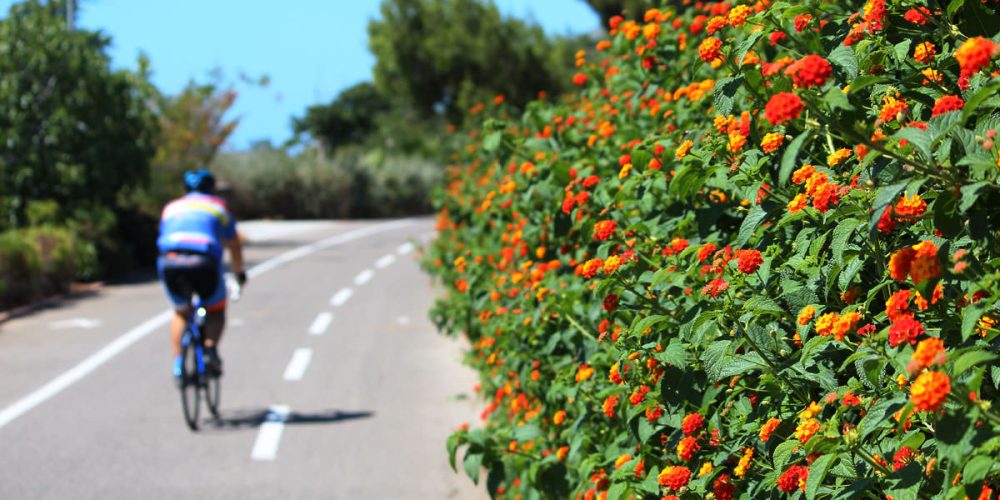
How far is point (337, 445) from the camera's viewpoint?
7.48 m

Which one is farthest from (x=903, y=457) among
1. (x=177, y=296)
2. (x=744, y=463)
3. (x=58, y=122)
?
(x=58, y=122)

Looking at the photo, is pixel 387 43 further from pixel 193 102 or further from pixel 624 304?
pixel 624 304

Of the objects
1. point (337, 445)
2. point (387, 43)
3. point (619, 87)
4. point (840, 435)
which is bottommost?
point (337, 445)

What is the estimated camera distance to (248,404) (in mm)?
8875

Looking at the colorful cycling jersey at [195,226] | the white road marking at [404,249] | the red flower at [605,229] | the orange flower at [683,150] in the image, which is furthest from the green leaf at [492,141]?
the white road marking at [404,249]

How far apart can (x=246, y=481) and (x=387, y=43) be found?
37038mm

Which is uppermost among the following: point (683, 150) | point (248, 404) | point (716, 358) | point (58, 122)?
point (58, 122)

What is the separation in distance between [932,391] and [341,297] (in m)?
14.6

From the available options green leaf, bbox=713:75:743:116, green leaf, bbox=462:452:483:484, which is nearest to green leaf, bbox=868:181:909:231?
green leaf, bbox=713:75:743:116

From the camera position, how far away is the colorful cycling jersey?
792cm

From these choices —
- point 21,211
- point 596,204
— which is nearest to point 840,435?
point 596,204

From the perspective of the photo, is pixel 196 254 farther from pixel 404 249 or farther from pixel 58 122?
pixel 404 249

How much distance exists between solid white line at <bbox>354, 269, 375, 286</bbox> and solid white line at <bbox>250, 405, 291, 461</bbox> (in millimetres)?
9349

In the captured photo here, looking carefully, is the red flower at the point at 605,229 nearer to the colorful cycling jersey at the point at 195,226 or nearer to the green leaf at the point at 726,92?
the green leaf at the point at 726,92
